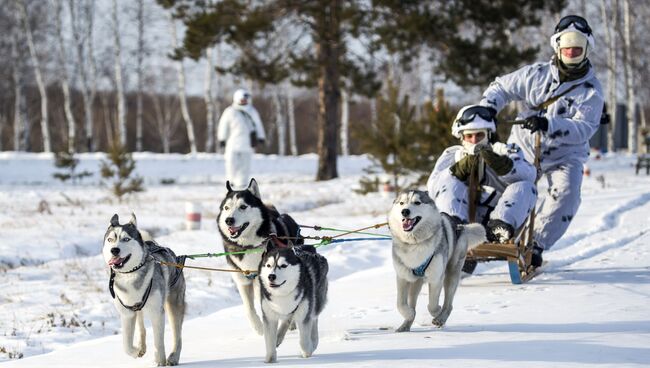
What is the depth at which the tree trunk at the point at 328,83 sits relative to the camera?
66.2 feet

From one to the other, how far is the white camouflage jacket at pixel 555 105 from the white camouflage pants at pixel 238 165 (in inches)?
370

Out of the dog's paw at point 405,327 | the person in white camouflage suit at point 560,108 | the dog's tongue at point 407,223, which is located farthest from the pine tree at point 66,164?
the dog's tongue at point 407,223

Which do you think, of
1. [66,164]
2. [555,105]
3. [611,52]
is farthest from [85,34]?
[555,105]

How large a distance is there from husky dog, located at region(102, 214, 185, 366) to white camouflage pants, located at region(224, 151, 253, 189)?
1140 centimetres

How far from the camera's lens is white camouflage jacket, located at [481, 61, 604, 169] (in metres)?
6.40

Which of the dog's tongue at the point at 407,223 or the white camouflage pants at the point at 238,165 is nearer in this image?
the dog's tongue at the point at 407,223

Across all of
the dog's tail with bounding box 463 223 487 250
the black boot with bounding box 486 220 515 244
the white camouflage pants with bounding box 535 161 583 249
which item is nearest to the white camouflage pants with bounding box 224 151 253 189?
the white camouflage pants with bounding box 535 161 583 249

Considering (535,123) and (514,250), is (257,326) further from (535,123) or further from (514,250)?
(535,123)

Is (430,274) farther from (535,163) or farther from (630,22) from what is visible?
(630,22)

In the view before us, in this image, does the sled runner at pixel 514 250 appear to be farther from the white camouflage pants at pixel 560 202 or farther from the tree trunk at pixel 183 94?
the tree trunk at pixel 183 94

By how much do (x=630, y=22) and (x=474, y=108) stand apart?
102 ft

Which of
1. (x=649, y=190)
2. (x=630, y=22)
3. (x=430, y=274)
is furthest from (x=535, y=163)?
(x=630, y=22)

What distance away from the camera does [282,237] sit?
4.81 m

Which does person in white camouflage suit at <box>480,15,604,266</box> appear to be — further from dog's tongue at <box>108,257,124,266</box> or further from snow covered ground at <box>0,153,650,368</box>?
dog's tongue at <box>108,257,124,266</box>
